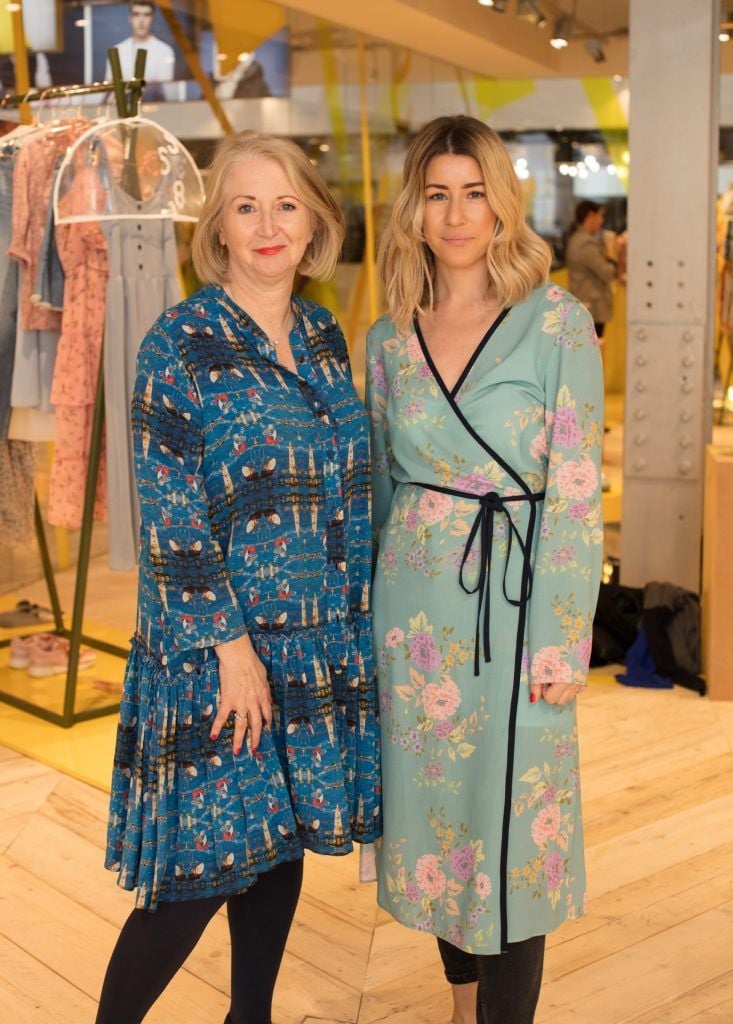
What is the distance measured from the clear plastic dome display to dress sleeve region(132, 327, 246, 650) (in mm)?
2047

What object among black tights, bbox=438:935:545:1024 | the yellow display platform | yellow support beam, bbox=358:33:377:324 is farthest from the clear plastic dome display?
yellow support beam, bbox=358:33:377:324

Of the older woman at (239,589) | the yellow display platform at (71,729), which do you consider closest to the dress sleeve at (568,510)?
the older woman at (239,589)

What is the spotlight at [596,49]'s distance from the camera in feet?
19.7

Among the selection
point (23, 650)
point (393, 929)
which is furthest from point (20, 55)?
point (393, 929)

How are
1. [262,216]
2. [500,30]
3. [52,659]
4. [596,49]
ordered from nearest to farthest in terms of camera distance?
[262,216] < [52,659] < [596,49] < [500,30]

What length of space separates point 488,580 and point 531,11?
16.3 ft

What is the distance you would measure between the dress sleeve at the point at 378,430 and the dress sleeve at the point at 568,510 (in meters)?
0.32

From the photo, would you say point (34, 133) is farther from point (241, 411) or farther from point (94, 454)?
point (241, 411)

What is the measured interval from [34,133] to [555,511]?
286 centimetres

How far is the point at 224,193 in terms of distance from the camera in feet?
6.73

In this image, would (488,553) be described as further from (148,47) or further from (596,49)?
(148,47)

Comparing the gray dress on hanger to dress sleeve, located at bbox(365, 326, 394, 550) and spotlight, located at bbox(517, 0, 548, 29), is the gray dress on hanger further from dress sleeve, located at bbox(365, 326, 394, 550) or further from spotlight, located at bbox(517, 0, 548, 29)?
spotlight, located at bbox(517, 0, 548, 29)

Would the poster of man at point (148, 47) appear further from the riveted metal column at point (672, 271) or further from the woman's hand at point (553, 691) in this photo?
the woman's hand at point (553, 691)

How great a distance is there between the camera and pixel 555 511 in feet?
6.63
